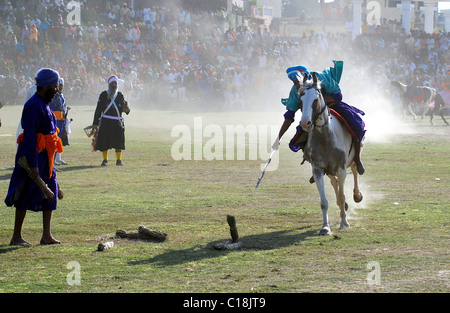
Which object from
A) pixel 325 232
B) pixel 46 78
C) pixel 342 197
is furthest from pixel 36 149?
pixel 342 197

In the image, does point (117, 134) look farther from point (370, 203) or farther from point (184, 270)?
Result: point (184, 270)

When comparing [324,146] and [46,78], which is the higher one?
[46,78]

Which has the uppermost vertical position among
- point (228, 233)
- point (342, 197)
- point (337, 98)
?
point (337, 98)

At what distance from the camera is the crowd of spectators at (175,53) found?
40.8 metres

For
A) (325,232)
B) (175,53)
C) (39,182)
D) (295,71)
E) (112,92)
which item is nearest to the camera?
(39,182)

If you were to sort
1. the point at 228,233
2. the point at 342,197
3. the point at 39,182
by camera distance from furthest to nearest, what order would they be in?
the point at 342,197 < the point at 228,233 < the point at 39,182

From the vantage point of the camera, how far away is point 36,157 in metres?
8.02

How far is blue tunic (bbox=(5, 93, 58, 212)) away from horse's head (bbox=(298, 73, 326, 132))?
2.85 metres

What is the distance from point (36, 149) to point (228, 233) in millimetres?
2648

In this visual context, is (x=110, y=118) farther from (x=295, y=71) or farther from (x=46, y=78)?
(x=46, y=78)

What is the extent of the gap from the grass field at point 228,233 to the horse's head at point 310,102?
1403 mm

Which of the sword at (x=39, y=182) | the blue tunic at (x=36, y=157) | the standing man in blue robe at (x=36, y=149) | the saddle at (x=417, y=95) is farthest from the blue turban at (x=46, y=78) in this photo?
the saddle at (x=417, y=95)

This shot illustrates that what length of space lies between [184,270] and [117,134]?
9.93m
